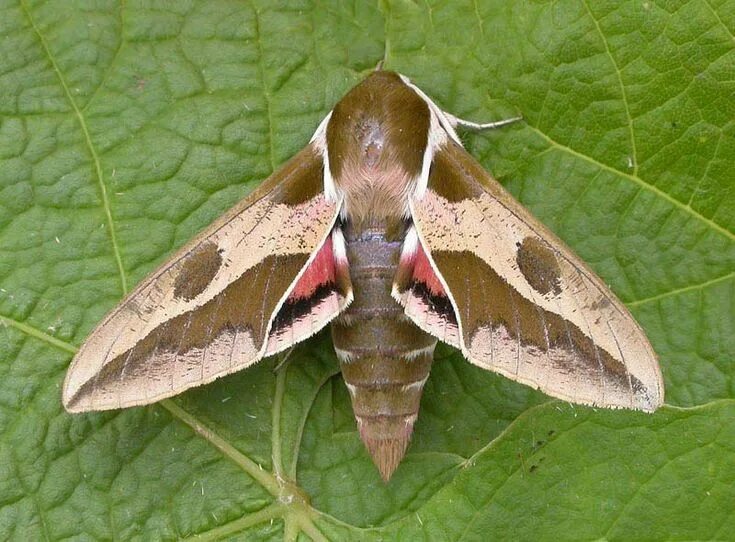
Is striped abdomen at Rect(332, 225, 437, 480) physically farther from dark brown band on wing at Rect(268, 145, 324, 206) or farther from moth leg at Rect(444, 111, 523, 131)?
moth leg at Rect(444, 111, 523, 131)

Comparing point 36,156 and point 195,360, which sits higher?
point 36,156

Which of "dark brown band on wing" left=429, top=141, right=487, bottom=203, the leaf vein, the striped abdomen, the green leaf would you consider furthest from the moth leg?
the leaf vein

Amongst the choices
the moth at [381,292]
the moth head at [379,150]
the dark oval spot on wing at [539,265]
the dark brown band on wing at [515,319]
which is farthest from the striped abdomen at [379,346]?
the dark oval spot on wing at [539,265]

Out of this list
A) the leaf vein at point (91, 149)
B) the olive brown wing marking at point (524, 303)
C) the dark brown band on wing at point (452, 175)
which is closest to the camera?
the olive brown wing marking at point (524, 303)

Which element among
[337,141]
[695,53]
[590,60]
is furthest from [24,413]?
[695,53]

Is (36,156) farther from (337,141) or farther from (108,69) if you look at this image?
(337,141)

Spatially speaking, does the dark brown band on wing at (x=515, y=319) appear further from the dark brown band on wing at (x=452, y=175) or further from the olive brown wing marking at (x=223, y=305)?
the olive brown wing marking at (x=223, y=305)

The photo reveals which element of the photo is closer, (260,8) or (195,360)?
(195,360)
